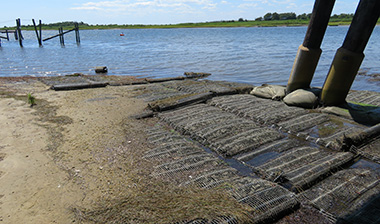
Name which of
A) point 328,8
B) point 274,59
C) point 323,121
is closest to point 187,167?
point 323,121

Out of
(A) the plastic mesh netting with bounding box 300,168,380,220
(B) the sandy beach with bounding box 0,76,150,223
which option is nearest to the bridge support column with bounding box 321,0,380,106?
(A) the plastic mesh netting with bounding box 300,168,380,220

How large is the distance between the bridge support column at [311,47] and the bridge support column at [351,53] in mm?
1258

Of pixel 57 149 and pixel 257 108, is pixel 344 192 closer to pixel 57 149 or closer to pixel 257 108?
pixel 257 108

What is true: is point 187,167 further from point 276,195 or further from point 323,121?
point 323,121

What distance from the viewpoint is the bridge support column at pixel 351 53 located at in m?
8.30

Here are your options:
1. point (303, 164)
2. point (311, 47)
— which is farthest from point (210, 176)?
point (311, 47)

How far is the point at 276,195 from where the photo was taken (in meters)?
4.75

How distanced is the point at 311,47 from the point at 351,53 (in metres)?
1.86

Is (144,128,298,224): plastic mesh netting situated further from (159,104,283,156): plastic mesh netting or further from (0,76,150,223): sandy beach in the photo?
(0,76,150,223): sandy beach

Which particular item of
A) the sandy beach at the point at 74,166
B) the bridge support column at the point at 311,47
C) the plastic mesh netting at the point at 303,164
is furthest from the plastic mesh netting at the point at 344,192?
the bridge support column at the point at 311,47

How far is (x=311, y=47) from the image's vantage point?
34.1ft

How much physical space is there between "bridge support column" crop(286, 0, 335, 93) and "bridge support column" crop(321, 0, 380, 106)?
1.26 m

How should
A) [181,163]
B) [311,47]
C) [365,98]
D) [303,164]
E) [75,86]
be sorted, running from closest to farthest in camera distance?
[303,164] → [181,163] → [311,47] → [365,98] → [75,86]

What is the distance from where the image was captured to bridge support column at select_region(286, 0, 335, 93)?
385 inches
